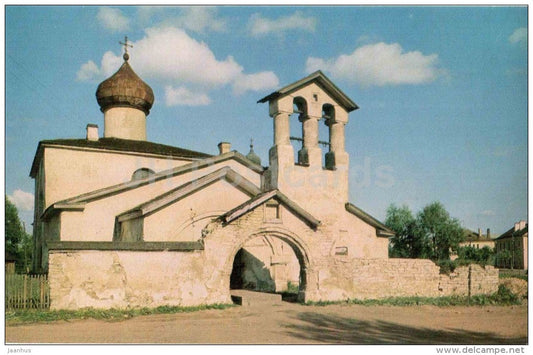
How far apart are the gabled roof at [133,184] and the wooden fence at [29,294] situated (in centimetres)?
519

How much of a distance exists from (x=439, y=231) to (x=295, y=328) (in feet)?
110

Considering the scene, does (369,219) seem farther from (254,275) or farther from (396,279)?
(254,275)

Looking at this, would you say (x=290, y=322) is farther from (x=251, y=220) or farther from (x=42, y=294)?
(x=42, y=294)

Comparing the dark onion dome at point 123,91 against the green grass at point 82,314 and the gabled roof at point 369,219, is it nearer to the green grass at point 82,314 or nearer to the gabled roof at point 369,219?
the gabled roof at point 369,219

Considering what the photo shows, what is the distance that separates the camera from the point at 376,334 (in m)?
10.3

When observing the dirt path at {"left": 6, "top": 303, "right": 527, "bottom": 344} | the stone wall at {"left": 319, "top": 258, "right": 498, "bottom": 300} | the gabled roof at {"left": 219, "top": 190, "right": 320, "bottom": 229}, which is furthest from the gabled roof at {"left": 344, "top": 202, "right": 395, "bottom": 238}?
the dirt path at {"left": 6, "top": 303, "right": 527, "bottom": 344}

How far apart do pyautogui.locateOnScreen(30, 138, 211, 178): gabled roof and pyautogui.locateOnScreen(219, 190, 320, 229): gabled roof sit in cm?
922

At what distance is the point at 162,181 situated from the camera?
19219 millimetres

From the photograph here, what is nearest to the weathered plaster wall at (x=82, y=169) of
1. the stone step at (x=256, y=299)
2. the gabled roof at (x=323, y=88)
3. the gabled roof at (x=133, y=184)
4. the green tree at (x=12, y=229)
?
the gabled roof at (x=133, y=184)

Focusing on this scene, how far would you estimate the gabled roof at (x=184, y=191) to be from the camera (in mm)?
15539

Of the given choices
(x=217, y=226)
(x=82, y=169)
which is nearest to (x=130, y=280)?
(x=217, y=226)

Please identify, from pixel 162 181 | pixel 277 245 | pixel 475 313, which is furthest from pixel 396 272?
pixel 162 181

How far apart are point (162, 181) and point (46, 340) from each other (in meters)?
10.4
